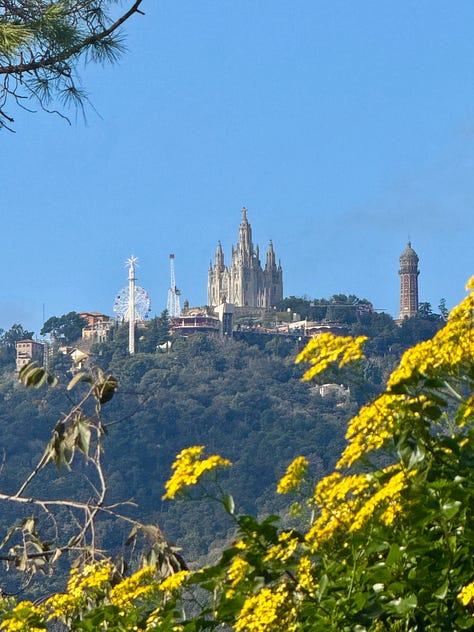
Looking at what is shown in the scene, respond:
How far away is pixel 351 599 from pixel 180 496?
517 millimetres

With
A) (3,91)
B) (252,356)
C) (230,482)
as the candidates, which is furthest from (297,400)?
(3,91)

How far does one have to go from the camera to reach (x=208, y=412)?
440 feet

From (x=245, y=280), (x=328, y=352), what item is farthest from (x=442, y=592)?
(x=245, y=280)

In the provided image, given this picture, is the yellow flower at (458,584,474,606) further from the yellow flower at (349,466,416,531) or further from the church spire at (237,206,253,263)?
the church spire at (237,206,253,263)

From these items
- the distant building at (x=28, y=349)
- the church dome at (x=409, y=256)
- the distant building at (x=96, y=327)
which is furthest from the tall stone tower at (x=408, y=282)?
the distant building at (x=28, y=349)

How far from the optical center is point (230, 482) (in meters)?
113

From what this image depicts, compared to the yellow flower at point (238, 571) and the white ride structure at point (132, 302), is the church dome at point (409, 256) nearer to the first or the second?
the white ride structure at point (132, 302)

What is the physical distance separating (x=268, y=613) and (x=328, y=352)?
66cm

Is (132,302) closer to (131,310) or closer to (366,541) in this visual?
(131,310)

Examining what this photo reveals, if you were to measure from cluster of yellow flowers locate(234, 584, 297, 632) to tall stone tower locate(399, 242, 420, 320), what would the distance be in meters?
154

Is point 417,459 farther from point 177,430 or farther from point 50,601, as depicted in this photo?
point 177,430

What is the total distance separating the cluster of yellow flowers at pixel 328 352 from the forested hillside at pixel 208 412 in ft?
335

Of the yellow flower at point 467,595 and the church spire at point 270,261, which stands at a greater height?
the church spire at point 270,261

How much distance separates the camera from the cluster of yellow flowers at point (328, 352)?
321cm
